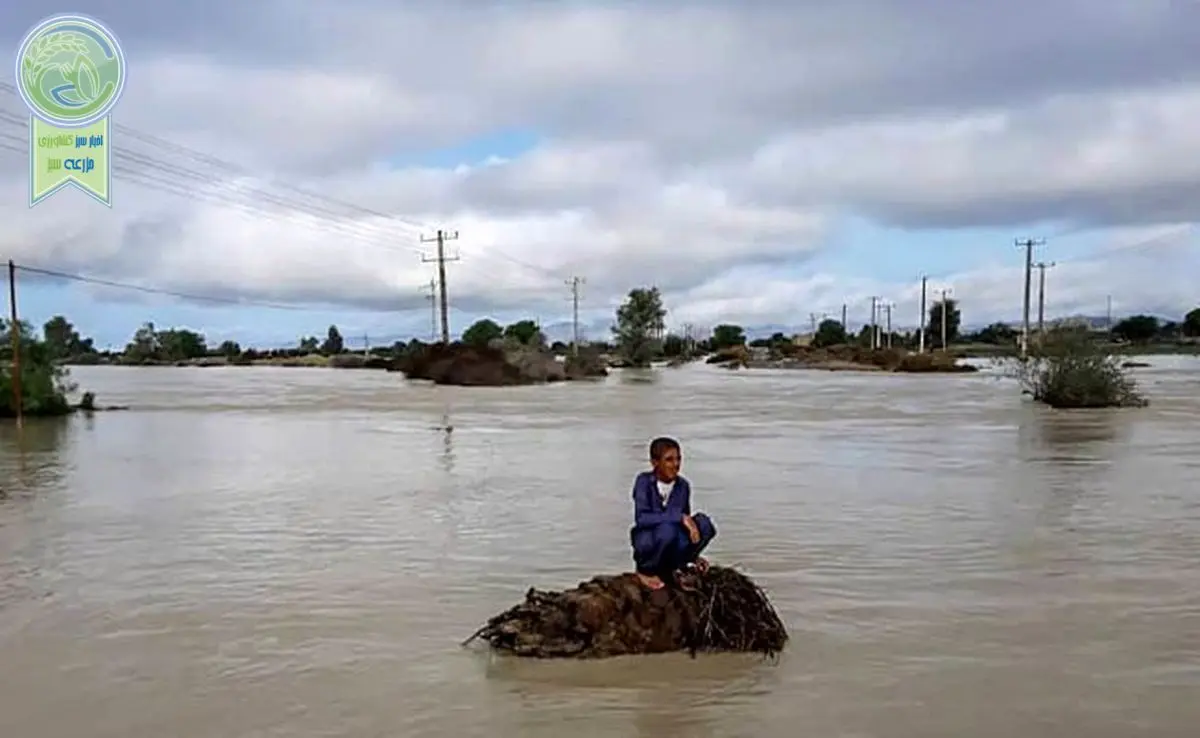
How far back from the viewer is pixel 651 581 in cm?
690

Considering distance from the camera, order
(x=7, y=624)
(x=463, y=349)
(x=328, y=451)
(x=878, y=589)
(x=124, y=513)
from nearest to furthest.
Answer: (x=7, y=624) → (x=878, y=589) → (x=124, y=513) → (x=328, y=451) → (x=463, y=349)

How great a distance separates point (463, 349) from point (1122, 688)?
54.8m

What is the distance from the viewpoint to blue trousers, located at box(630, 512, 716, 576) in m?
6.81

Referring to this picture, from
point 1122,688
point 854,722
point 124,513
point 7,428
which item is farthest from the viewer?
point 7,428

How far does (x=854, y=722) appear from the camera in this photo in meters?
5.97

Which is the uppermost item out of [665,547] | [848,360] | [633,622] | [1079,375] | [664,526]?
[848,360]

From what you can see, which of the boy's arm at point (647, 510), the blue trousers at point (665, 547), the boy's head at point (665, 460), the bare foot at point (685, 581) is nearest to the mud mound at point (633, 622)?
the bare foot at point (685, 581)

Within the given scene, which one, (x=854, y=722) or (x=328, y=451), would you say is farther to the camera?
(x=328, y=451)

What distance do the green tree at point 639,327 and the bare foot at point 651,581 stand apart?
9119 centimetres

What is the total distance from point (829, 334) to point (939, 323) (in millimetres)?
14702

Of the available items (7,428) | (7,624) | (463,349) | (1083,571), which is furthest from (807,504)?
(463,349)

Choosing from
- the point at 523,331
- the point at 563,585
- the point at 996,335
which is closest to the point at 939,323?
the point at 996,335

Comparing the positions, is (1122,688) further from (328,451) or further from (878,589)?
(328,451)

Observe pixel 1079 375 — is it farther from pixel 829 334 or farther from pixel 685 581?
pixel 829 334
